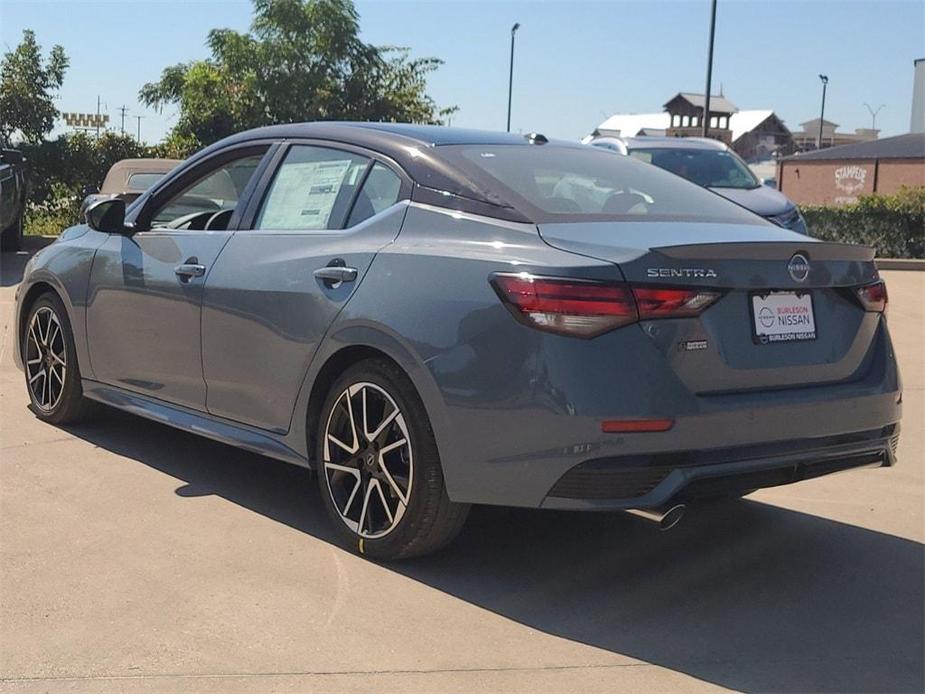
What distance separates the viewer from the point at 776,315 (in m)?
3.72

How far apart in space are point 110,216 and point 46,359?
3.34 ft

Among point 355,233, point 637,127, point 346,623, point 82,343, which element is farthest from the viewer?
point 637,127

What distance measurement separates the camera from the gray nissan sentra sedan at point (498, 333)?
3.47 metres

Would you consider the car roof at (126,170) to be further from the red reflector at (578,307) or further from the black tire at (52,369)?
the red reflector at (578,307)

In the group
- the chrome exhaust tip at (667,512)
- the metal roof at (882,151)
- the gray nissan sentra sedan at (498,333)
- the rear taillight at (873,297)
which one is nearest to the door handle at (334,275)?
the gray nissan sentra sedan at (498,333)

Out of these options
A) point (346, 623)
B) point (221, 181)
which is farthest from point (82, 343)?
point (346, 623)

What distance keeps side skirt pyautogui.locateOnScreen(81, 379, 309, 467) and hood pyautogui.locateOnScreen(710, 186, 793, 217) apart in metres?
7.41

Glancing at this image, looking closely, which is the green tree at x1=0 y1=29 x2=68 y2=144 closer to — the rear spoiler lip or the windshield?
the windshield

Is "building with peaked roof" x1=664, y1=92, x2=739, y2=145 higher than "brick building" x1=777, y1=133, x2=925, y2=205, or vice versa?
"building with peaked roof" x1=664, y1=92, x2=739, y2=145

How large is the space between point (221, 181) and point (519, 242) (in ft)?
8.84

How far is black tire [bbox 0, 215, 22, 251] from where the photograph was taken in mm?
15844

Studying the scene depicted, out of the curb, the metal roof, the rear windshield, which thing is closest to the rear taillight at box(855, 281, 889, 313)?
the rear windshield

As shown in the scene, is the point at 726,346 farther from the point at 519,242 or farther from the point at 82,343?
the point at 82,343

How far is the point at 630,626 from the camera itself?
141 inches
